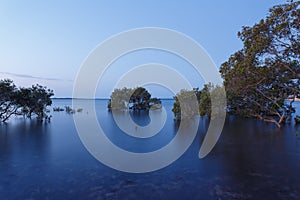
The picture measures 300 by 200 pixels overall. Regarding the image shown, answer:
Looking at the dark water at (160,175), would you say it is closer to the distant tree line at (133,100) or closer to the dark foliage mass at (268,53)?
the dark foliage mass at (268,53)

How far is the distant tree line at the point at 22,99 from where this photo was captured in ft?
46.9

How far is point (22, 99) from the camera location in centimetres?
1548

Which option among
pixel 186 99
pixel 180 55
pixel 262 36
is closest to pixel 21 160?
pixel 180 55

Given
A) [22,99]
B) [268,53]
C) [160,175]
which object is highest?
[268,53]

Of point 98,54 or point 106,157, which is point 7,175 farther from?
point 98,54

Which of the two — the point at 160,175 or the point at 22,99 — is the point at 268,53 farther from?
the point at 22,99

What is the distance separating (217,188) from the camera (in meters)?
4.23

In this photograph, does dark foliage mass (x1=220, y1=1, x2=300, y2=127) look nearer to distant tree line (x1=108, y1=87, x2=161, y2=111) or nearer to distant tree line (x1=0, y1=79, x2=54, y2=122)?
distant tree line (x1=0, y1=79, x2=54, y2=122)

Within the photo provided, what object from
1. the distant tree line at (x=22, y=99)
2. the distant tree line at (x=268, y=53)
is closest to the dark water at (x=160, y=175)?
the distant tree line at (x=268, y=53)

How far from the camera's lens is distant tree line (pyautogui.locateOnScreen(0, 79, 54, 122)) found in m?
14.3

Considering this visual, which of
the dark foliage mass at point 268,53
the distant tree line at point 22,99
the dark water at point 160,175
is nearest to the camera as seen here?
the dark water at point 160,175

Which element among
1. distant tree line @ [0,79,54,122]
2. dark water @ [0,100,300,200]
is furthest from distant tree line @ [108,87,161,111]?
dark water @ [0,100,300,200]

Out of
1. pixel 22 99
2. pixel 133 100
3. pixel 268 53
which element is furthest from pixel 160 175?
pixel 133 100

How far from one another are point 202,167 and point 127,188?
7.73 ft
